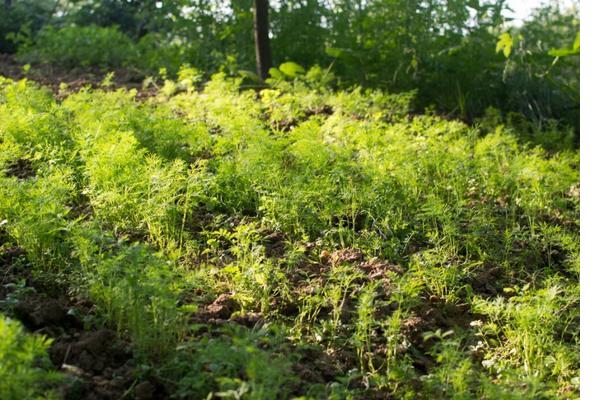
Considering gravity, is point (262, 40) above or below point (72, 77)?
above

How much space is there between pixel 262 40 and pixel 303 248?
5.42 metres

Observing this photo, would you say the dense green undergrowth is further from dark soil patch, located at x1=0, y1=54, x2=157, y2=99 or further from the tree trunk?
the tree trunk

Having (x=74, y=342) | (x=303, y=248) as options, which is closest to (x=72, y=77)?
(x=303, y=248)

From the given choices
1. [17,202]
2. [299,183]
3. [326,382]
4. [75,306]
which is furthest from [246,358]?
[299,183]

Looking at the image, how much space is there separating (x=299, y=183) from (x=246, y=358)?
2296 mm

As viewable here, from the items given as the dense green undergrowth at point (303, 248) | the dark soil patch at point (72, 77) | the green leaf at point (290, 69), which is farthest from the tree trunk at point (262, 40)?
the dense green undergrowth at point (303, 248)

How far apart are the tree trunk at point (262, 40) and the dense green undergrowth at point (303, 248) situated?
2.10 meters

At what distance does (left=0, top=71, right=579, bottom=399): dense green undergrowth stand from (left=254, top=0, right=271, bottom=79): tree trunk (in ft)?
6.91

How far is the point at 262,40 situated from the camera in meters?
9.30

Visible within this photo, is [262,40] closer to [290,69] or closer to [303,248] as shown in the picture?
[290,69]

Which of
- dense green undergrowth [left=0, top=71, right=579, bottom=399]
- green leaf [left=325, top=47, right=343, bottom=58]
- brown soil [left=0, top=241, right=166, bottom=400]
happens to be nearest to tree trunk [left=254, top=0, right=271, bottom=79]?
green leaf [left=325, top=47, right=343, bottom=58]

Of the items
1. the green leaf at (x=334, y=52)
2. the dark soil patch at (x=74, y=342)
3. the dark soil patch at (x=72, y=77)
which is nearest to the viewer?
the dark soil patch at (x=74, y=342)

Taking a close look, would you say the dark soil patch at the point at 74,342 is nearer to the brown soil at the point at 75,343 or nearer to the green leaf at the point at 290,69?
the brown soil at the point at 75,343

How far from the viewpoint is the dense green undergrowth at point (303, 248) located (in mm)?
3457
